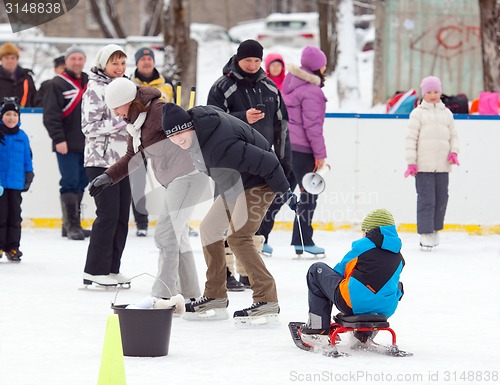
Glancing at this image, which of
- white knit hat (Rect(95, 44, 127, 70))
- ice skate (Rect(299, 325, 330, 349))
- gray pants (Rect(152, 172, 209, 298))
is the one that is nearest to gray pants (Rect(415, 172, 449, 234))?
white knit hat (Rect(95, 44, 127, 70))

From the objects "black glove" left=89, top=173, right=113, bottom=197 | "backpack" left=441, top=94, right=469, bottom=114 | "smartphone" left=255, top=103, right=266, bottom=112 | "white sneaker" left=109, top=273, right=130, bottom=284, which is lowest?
"white sneaker" left=109, top=273, right=130, bottom=284

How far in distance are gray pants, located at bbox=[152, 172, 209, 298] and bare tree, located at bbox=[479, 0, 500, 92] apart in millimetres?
10806

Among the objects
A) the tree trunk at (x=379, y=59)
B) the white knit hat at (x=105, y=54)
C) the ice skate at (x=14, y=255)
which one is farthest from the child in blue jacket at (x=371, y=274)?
the tree trunk at (x=379, y=59)

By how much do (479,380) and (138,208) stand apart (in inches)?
267

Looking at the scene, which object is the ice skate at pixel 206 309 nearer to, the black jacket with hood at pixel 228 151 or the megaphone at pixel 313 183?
the black jacket with hood at pixel 228 151

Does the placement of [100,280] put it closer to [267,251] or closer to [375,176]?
[267,251]

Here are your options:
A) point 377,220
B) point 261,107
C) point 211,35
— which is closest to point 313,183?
point 261,107

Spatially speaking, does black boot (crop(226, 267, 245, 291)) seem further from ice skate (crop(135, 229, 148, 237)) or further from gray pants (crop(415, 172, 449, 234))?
ice skate (crop(135, 229, 148, 237))

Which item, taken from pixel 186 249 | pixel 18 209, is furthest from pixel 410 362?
pixel 18 209

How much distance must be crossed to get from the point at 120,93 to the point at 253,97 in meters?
1.26

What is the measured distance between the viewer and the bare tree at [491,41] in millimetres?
17719

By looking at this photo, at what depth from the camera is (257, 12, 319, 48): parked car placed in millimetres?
33500

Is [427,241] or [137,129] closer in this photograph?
[137,129]

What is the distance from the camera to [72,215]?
12172mm
